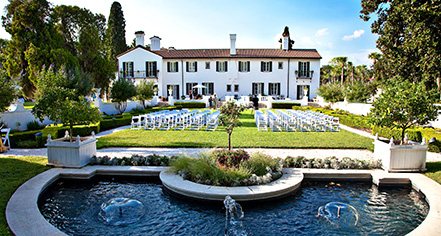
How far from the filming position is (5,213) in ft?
16.0

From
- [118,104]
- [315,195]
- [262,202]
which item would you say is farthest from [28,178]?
[118,104]

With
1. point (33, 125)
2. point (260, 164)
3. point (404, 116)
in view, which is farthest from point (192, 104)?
point (404, 116)

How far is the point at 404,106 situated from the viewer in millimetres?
7531

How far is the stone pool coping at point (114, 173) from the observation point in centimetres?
441

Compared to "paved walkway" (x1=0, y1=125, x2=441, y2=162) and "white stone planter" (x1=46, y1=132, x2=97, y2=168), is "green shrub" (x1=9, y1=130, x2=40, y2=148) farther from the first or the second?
"white stone planter" (x1=46, y1=132, x2=97, y2=168)

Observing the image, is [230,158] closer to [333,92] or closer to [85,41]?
[333,92]

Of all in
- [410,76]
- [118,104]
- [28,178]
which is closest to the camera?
[28,178]

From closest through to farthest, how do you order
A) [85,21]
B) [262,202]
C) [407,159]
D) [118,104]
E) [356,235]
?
1. [356,235]
2. [262,202]
3. [407,159]
4. [118,104]
5. [85,21]

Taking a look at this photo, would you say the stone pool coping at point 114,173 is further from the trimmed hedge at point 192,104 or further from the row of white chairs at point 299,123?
the trimmed hedge at point 192,104

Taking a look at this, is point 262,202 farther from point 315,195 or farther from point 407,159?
point 407,159

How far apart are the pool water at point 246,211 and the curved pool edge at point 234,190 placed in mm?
148

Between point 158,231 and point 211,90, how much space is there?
112 ft

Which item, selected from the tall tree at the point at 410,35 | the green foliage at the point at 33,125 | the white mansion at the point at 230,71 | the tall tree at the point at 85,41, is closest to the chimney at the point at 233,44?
the white mansion at the point at 230,71

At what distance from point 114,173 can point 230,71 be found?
31228 mm
